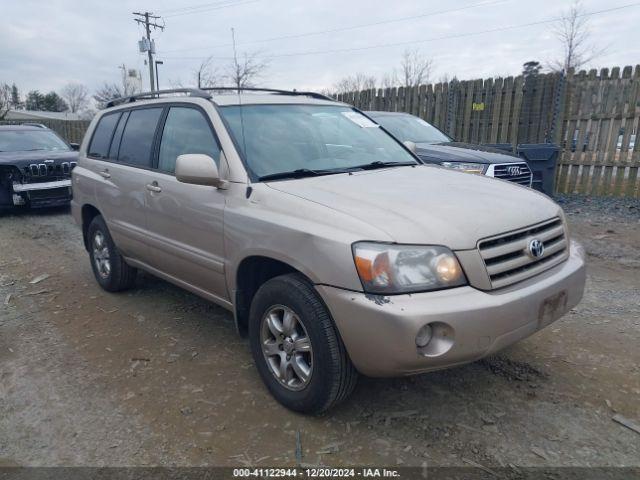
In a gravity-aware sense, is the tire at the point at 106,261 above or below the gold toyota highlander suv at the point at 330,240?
below

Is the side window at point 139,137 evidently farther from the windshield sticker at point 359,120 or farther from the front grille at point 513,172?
the front grille at point 513,172

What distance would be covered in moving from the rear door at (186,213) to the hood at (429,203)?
1.94 feet

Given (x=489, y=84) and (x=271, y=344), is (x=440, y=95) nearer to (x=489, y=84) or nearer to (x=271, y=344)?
(x=489, y=84)

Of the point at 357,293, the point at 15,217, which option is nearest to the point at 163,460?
the point at 357,293

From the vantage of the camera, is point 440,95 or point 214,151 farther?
point 440,95

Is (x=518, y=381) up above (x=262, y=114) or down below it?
below

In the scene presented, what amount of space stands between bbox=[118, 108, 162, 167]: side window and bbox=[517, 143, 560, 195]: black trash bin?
675cm

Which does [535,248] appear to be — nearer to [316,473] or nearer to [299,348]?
[299,348]

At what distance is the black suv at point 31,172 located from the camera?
28.5 ft

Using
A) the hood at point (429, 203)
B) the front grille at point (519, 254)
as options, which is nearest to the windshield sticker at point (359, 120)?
the hood at point (429, 203)

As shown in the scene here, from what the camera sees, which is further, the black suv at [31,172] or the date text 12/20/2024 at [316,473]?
the black suv at [31,172]

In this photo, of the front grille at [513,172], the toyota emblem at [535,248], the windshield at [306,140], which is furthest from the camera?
the front grille at [513,172]

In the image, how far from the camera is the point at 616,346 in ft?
11.7

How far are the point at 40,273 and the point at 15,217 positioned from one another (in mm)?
4243
